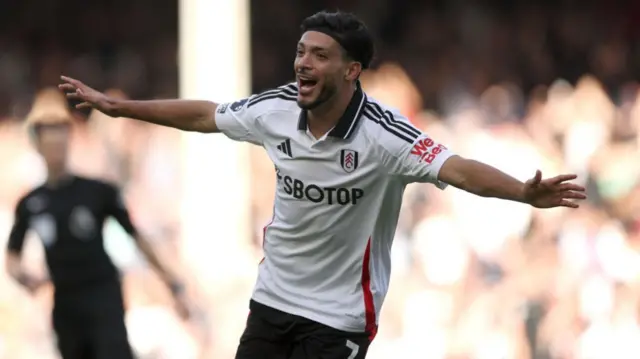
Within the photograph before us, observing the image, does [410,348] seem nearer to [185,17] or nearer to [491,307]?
[491,307]

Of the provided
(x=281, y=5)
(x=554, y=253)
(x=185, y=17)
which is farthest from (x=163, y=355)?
(x=281, y=5)

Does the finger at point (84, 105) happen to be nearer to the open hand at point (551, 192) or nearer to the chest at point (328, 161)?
the chest at point (328, 161)

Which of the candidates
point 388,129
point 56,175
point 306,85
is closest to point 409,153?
point 388,129

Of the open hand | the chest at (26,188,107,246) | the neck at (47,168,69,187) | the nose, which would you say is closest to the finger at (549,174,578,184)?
the open hand

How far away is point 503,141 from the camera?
11.7m

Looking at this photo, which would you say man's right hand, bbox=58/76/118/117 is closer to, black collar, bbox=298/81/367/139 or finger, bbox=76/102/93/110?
finger, bbox=76/102/93/110

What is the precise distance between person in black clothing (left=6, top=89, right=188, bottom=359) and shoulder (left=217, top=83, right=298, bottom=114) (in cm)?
A: 231

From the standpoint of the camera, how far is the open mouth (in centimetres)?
571

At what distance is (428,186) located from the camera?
1138cm

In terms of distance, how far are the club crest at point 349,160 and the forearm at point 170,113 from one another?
1.99ft

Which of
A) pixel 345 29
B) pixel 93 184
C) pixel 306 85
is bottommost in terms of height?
pixel 93 184

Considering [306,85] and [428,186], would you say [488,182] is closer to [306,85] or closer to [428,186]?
[306,85]

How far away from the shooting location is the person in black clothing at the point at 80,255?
26.9 feet

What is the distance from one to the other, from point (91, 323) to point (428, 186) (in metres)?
3.77
